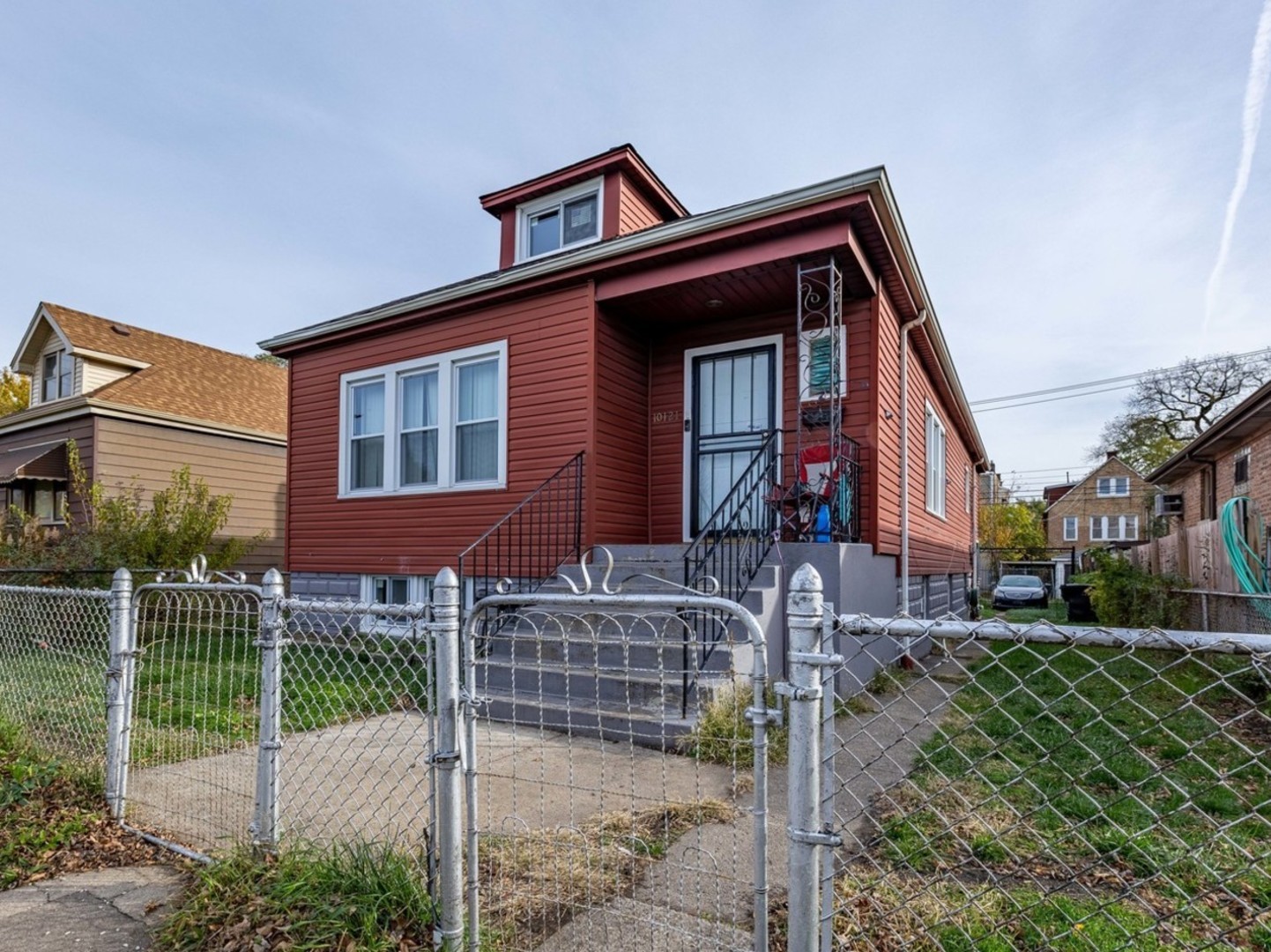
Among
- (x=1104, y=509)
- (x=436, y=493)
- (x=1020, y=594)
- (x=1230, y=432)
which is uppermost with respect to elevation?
(x=1230, y=432)

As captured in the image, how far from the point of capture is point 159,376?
1441 centimetres

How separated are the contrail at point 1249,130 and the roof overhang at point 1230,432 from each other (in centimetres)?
471

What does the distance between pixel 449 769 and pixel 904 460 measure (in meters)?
6.64

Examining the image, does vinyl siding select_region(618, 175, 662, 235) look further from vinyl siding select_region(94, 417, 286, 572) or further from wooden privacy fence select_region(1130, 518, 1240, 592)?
vinyl siding select_region(94, 417, 286, 572)

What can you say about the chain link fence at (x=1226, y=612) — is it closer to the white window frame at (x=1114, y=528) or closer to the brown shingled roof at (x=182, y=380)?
the brown shingled roof at (x=182, y=380)

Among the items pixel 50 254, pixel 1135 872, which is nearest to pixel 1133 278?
pixel 1135 872

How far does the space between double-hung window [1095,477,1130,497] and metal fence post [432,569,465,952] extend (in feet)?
139

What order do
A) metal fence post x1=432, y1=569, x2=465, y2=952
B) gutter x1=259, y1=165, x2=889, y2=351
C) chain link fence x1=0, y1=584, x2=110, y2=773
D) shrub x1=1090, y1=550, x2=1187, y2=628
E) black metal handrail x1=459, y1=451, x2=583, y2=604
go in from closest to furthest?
metal fence post x1=432, y1=569, x2=465, y2=952
chain link fence x1=0, y1=584, x2=110, y2=773
gutter x1=259, y1=165, x2=889, y2=351
black metal handrail x1=459, y1=451, x2=583, y2=604
shrub x1=1090, y1=550, x2=1187, y2=628

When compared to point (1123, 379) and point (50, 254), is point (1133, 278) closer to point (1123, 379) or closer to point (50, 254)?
point (1123, 379)

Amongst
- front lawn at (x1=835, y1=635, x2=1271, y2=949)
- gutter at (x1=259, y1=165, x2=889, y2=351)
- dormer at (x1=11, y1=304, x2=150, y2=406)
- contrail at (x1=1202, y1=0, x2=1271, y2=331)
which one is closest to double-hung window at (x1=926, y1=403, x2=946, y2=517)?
gutter at (x1=259, y1=165, x2=889, y2=351)

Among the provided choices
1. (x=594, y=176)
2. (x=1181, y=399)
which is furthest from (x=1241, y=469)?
(x=1181, y=399)

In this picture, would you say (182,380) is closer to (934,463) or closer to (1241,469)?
(934,463)

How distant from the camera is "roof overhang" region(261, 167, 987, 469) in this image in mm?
5824

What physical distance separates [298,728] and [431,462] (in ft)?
13.0
